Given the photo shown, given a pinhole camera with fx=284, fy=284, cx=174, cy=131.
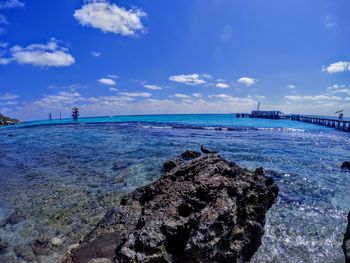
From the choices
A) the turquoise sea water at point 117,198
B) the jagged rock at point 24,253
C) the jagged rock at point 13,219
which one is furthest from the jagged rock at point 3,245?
the jagged rock at point 13,219

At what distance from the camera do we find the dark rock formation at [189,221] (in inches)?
205

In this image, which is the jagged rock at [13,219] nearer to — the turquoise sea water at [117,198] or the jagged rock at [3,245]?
the turquoise sea water at [117,198]

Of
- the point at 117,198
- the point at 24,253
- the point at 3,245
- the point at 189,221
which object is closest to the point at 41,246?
the point at 24,253

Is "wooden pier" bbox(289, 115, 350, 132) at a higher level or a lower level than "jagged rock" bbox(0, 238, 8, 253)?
higher

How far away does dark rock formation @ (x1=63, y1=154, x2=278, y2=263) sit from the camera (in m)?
5.21

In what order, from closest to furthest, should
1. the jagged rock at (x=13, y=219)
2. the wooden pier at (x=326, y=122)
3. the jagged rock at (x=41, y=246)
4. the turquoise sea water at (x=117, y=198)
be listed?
1. the jagged rock at (x=41, y=246)
2. the turquoise sea water at (x=117, y=198)
3. the jagged rock at (x=13, y=219)
4. the wooden pier at (x=326, y=122)

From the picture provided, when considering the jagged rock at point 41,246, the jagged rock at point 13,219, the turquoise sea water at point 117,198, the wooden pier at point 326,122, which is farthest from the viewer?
the wooden pier at point 326,122

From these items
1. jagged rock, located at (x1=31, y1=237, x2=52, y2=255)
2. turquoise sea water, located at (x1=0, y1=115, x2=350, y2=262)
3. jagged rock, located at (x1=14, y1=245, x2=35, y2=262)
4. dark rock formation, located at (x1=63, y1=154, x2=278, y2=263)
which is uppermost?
dark rock formation, located at (x1=63, y1=154, x2=278, y2=263)

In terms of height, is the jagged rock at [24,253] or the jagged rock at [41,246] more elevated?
the jagged rock at [41,246]

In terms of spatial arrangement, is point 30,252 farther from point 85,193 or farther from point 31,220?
point 85,193

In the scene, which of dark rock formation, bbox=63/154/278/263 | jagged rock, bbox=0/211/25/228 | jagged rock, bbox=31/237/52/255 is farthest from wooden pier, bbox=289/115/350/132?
jagged rock, bbox=31/237/52/255

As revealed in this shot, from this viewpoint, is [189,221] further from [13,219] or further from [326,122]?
[326,122]

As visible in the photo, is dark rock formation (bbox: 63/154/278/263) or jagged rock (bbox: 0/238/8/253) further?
jagged rock (bbox: 0/238/8/253)

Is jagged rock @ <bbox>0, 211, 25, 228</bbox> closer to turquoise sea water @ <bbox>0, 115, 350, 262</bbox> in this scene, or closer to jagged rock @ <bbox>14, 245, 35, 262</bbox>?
turquoise sea water @ <bbox>0, 115, 350, 262</bbox>
